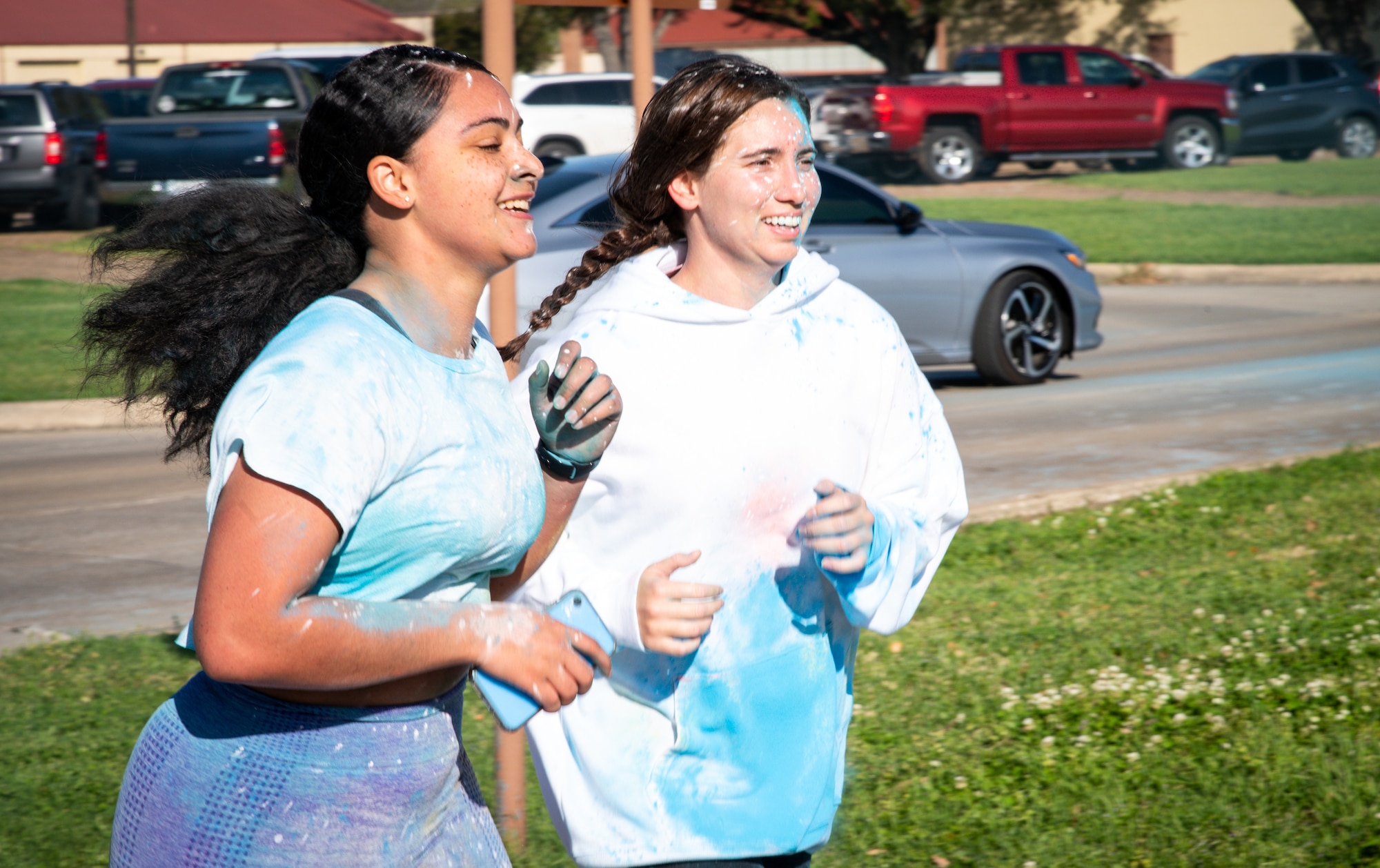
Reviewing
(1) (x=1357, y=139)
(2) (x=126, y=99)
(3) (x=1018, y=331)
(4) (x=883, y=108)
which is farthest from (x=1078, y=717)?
(1) (x=1357, y=139)

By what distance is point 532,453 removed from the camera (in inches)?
86.0

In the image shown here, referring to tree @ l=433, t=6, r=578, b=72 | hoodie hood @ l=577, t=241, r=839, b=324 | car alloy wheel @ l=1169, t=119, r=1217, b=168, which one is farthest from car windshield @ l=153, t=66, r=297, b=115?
hoodie hood @ l=577, t=241, r=839, b=324

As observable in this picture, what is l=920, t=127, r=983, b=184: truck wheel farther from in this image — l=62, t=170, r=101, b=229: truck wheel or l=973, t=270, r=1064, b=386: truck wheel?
l=973, t=270, r=1064, b=386: truck wheel

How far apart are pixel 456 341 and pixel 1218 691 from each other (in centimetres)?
367

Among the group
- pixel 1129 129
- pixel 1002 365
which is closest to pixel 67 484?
pixel 1002 365

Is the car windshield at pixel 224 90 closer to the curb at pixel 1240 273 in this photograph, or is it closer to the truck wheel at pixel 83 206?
the truck wheel at pixel 83 206

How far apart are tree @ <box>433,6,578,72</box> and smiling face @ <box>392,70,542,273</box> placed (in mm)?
34423

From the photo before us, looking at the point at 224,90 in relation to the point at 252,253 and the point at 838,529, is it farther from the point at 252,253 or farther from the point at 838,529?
the point at 838,529

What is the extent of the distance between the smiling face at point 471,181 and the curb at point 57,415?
959 cm

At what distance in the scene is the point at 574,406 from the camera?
2.30m

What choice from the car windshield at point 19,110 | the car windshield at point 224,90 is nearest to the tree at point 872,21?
the car windshield at point 224,90

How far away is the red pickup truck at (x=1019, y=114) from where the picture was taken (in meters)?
27.9

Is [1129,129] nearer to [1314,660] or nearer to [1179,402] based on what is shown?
[1179,402]

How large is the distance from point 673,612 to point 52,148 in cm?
2209
